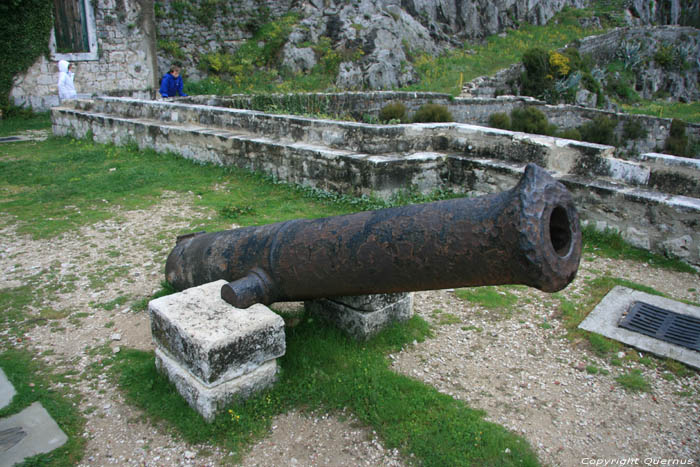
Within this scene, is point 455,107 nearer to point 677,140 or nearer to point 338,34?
point 677,140

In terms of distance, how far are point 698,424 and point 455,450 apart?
1.53m

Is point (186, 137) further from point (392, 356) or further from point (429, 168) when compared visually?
point (392, 356)

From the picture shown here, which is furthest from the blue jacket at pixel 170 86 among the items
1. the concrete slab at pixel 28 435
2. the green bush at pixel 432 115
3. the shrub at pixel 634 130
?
the shrub at pixel 634 130

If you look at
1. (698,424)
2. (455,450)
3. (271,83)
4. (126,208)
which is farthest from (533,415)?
(271,83)

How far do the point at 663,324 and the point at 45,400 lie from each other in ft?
14.6

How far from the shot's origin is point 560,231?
7.07ft

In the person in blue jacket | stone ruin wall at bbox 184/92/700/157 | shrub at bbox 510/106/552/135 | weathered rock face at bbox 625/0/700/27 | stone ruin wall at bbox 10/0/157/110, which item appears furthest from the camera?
weathered rock face at bbox 625/0/700/27

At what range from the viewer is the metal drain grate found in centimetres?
369

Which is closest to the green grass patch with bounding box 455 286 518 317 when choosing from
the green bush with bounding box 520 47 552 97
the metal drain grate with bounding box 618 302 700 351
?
the metal drain grate with bounding box 618 302 700 351


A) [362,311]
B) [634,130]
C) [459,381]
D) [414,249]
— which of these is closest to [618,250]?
[459,381]

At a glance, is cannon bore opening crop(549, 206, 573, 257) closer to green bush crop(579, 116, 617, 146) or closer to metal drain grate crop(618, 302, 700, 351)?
metal drain grate crop(618, 302, 700, 351)

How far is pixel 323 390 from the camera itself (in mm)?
3070

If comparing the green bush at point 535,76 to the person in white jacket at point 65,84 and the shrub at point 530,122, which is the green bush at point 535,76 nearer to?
the shrub at point 530,122

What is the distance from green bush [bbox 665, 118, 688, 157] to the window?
19.8 metres
